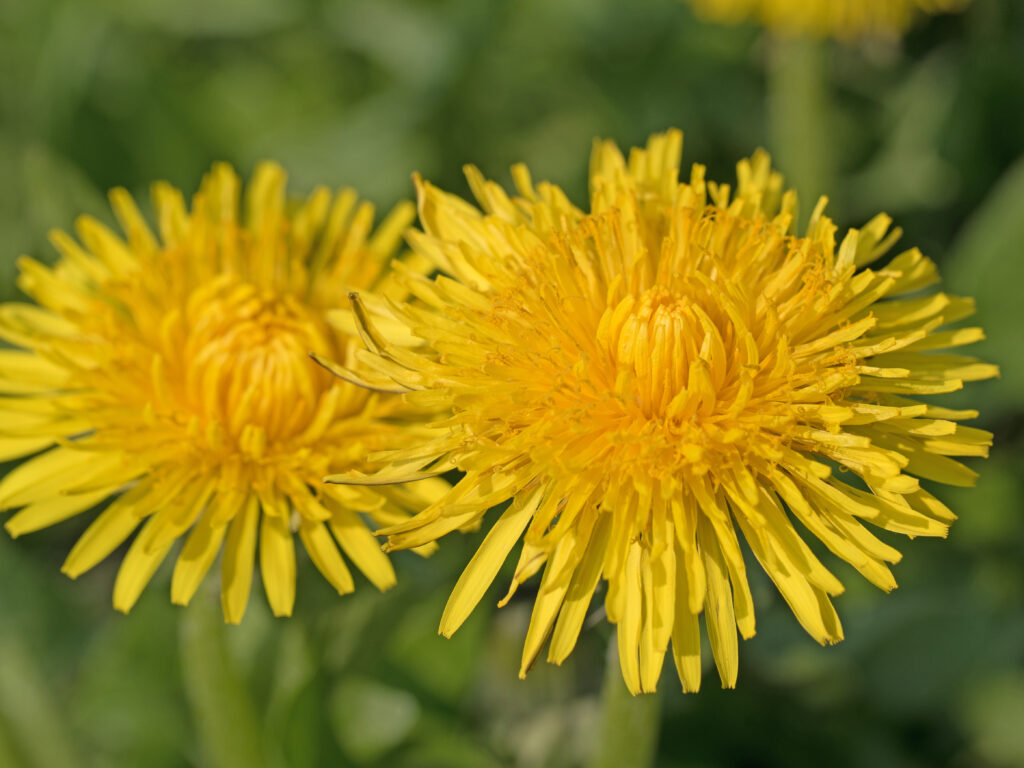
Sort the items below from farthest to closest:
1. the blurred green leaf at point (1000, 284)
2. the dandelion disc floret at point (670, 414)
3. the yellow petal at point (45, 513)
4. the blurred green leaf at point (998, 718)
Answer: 1. the blurred green leaf at point (1000, 284)
2. the blurred green leaf at point (998, 718)
3. the yellow petal at point (45, 513)
4. the dandelion disc floret at point (670, 414)

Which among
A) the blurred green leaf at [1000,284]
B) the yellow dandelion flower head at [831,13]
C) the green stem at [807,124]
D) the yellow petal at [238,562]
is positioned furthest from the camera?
the green stem at [807,124]

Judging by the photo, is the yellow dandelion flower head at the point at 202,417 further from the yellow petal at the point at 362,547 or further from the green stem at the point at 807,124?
the green stem at the point at 807,124

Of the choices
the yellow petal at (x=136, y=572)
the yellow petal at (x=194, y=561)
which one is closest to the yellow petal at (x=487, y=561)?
the yellow petal at (x=194, y=561)

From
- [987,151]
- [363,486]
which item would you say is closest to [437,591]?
[363,486]

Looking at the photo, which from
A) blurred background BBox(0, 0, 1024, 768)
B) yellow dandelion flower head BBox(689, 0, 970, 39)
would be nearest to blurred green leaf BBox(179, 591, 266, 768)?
blurred background BBox(0, 0, 1024, 768)

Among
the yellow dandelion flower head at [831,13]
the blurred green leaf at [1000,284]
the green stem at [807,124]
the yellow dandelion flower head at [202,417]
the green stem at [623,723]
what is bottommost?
the green stem at [623,723]

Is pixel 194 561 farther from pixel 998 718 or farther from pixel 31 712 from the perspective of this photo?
pixel 998 718

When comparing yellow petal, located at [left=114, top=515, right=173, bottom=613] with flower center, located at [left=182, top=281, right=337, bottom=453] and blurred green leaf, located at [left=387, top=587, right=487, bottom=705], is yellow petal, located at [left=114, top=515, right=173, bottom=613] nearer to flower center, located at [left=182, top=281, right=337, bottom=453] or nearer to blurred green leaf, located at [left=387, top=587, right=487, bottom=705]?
flower center, located at [left=182, top=281, right=337, bottom=453]
